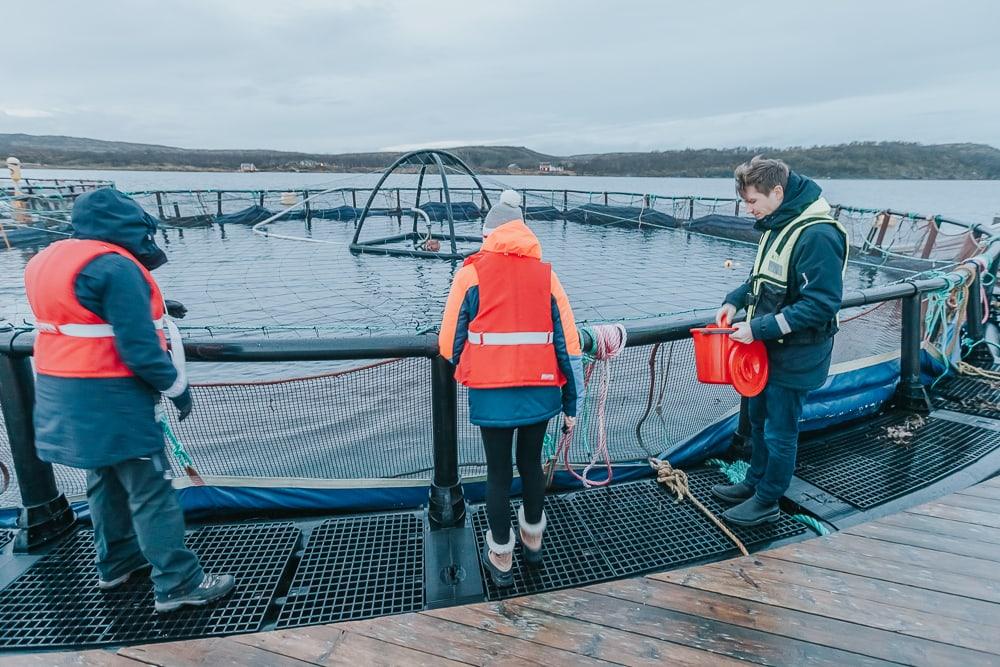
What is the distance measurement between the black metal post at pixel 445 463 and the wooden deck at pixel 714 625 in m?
0.58

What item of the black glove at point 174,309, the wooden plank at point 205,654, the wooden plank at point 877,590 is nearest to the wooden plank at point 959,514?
the wooden plank at point 877,590

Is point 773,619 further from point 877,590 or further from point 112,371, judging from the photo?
point 112,371

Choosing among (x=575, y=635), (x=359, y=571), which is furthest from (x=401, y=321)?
(x=575, y=635)

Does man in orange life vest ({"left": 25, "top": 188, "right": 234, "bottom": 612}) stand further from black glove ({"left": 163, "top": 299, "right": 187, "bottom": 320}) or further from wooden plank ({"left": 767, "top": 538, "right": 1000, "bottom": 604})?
wooden plank ({"left": 767, "top": 538, "right": 1000, "bottom": 604})

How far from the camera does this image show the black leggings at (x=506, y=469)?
7.77 feet

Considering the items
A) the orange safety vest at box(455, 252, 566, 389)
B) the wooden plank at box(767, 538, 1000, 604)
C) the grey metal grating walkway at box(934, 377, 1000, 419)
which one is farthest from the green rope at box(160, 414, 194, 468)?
the grey metal grating walkway at box(934, 377, 1000, 419)

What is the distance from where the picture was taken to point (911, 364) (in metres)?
3.99

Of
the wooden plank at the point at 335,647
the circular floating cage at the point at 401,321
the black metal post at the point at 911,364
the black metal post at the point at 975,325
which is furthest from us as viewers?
the black metal post at the point at 975,325

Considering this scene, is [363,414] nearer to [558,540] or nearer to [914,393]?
[558,540]

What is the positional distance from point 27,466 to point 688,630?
3.04 m

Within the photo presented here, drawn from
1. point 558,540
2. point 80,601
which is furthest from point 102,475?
point 558,540

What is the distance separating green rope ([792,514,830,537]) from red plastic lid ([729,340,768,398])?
2.28ft

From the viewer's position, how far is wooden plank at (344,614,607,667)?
Result: 193cm

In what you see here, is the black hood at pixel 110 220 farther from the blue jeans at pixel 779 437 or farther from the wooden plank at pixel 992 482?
the wooden plank at pixel 992 482
